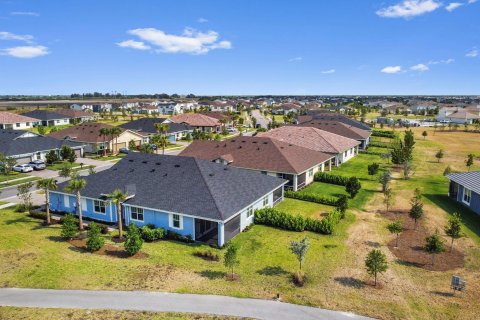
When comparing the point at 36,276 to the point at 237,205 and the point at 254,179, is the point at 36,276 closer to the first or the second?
the point at 237,205

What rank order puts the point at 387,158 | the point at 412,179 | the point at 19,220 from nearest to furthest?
the point at 19,220, the point at 412,179, the point at 387,158

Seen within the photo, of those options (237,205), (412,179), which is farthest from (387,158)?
(237,205)

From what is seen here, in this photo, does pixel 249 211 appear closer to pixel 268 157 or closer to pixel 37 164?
pixel 268 157

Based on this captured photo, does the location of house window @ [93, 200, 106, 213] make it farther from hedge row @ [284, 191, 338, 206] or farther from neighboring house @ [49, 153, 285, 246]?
hedge row @ [284, 191, 338, 206]

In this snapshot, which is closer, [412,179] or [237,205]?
[237,205]

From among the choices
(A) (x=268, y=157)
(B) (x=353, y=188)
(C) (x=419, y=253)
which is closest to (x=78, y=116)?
(A) (x=268, y=157)
